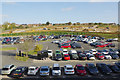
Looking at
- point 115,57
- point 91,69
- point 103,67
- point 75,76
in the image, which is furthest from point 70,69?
point 115,57

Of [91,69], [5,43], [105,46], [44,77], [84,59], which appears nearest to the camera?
[44,77]

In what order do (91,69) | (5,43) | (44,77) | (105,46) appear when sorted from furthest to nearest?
1. (5,43)
2. (105,46)
3. (91,69)
4. (44,77)

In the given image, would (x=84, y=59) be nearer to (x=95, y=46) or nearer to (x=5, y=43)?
(x=95, y=46)

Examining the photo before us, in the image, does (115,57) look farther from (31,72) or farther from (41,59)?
(31,72)

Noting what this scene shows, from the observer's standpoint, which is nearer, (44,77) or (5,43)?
(44,77)

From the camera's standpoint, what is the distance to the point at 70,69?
1627 centimetres

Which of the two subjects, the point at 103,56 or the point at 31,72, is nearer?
the point at 31,72

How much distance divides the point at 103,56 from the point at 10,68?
53.1 ft

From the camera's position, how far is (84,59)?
22.9 m

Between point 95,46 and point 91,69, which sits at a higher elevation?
point 95,46

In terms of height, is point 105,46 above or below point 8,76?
above

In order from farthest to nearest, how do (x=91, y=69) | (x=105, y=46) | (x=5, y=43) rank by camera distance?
(x=5, y=43), (x=105, y=46), (x=91, y=69)

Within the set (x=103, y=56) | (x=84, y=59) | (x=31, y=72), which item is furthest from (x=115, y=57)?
(x=31, y=72)

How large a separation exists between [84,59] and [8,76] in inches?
516
